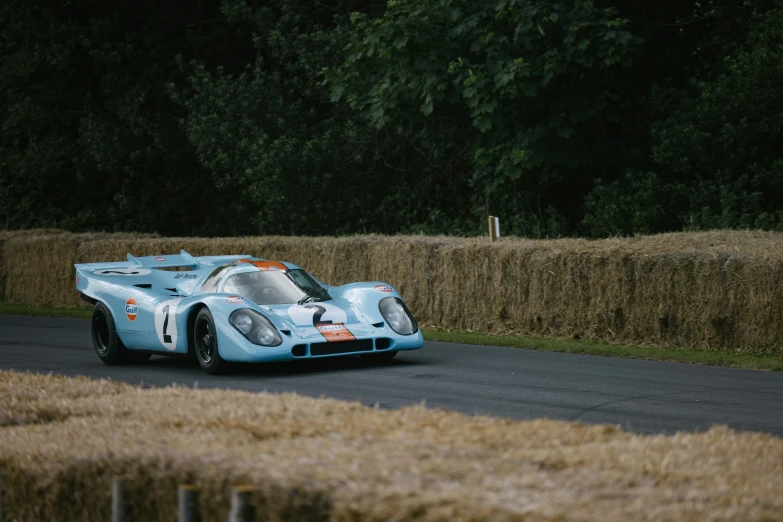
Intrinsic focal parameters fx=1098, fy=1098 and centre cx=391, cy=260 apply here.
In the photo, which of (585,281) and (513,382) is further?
(585,281)

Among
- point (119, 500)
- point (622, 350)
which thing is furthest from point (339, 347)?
point (119, 500)

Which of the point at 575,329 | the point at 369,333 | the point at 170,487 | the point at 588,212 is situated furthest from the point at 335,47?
the point at 170,487

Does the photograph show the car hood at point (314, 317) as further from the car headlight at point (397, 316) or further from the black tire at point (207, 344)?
the black tire at point (207, 344)

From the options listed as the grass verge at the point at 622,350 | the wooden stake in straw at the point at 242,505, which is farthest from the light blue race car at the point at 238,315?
the wooden stake in straw at the point at 242,505

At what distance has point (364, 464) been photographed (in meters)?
4.09

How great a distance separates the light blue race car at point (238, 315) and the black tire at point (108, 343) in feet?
0.04

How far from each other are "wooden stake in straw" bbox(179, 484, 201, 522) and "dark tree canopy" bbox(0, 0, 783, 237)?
1944cm

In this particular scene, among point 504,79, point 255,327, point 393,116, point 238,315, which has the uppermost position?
point 504,79

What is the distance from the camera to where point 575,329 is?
1557 cm

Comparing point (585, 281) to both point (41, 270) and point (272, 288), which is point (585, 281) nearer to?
point (272, 288)

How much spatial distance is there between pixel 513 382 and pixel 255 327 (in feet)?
9.05

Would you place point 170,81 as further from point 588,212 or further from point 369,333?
point 369,333

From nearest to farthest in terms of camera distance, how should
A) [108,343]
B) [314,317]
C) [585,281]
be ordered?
[314,317] < [108,343] < [585,281]

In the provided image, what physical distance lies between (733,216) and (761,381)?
40.8 feet
